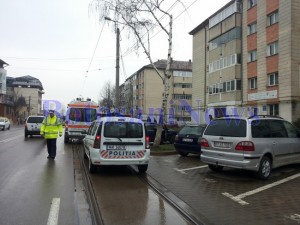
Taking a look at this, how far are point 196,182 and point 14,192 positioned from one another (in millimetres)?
4345

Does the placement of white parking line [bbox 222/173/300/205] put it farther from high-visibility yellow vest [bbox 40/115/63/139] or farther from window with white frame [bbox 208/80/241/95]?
window with white frame [bbox 208/80/241/95]

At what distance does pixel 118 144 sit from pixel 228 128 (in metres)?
3.09

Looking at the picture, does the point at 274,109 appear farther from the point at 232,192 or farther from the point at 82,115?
the point at 232,192

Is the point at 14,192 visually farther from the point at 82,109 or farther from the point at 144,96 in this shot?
the point at 144,96

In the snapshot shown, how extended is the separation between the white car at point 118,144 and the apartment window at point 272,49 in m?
20.7

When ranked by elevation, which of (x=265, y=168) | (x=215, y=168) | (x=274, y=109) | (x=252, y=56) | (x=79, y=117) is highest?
(x=252, y=56)

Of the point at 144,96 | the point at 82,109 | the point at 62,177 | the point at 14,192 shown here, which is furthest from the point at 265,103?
the point at 144,96

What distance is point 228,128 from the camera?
946 centimetres

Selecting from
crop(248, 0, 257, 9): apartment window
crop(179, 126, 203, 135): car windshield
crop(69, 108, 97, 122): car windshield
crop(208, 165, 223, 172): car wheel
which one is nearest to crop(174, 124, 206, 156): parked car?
crop(179, 126, 203, 135): car windshield

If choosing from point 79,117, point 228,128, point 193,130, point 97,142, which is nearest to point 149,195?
point 97,142

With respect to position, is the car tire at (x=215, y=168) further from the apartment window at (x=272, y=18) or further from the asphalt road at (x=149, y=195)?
the apartment window at (x=272, y=18)

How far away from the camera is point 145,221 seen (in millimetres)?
5410

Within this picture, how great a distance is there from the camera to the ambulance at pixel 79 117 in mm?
19188

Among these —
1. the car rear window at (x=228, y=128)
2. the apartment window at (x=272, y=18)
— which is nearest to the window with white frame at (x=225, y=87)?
the apartment window at (x=272, y=18)
